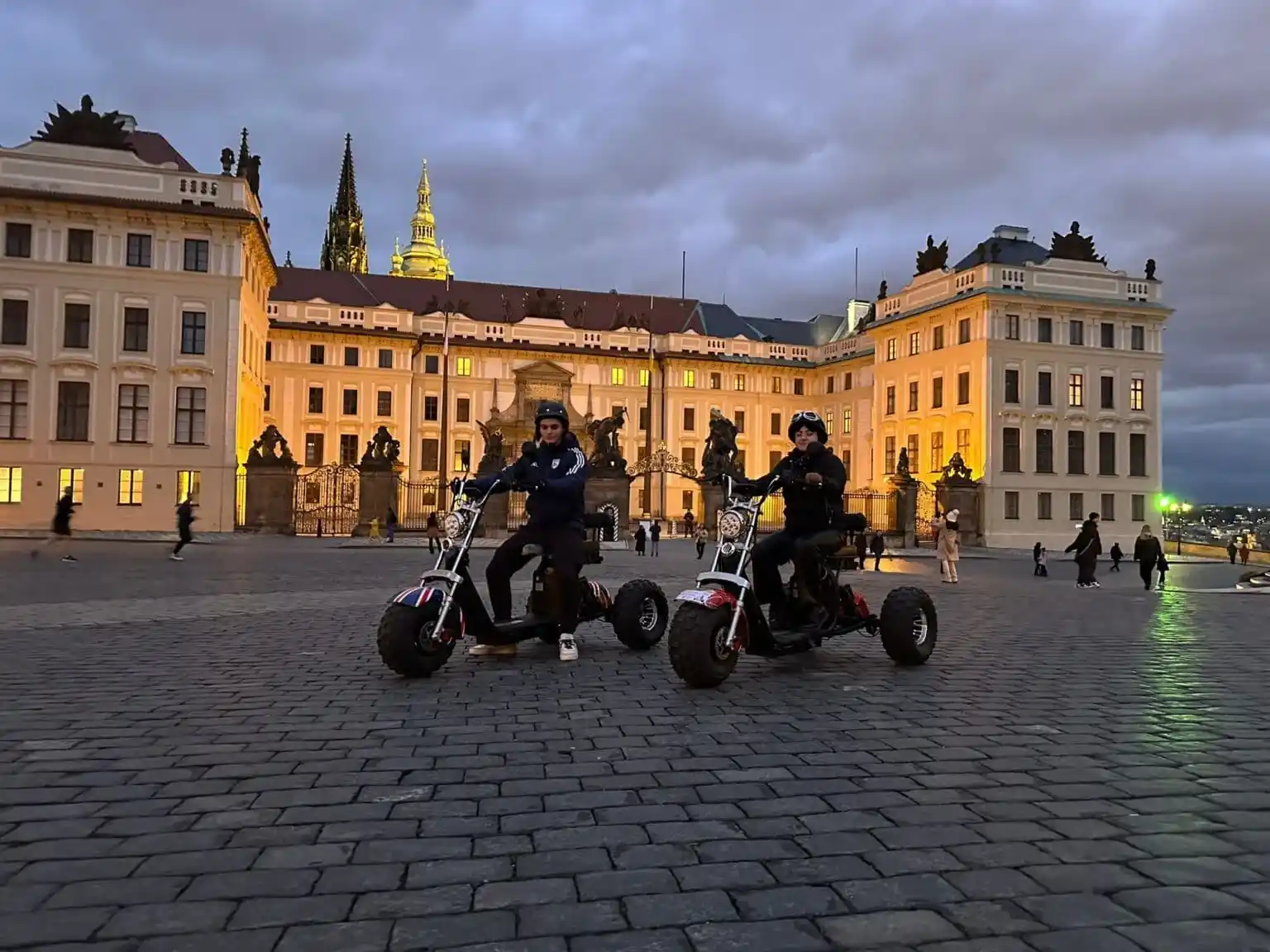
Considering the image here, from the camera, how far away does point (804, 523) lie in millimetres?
7855

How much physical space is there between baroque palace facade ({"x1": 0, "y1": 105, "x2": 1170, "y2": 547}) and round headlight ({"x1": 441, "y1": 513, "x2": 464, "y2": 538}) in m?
36.4

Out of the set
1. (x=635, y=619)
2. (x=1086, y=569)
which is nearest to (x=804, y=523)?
(x=635, y=619)

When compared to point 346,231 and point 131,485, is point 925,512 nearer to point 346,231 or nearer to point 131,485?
point 131,485

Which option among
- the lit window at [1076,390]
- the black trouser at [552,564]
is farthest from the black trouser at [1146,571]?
the lit window at [1076,390]

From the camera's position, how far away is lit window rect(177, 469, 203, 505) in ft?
133

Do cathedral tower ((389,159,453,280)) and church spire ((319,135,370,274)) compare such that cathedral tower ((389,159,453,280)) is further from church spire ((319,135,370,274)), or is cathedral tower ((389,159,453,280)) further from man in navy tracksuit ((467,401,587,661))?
man in navy tracksuit ((467,401,587,661))

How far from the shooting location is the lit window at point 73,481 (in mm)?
39841

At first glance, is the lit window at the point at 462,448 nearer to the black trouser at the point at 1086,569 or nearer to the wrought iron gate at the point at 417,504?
the wrought iron gate at the point at 417,504

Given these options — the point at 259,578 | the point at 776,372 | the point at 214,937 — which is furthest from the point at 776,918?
the point at 776,372

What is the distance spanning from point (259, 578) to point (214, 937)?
16.0m

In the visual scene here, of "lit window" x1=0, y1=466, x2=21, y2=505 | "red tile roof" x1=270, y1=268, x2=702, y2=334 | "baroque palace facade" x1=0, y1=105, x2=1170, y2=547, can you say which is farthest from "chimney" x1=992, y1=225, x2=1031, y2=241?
"lit window" x1=0, y1=466, x2=21, y2=505

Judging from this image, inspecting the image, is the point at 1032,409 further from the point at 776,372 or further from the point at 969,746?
the point at 969,746

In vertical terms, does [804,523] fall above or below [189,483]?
below

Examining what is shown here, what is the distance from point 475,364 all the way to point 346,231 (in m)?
45.0
